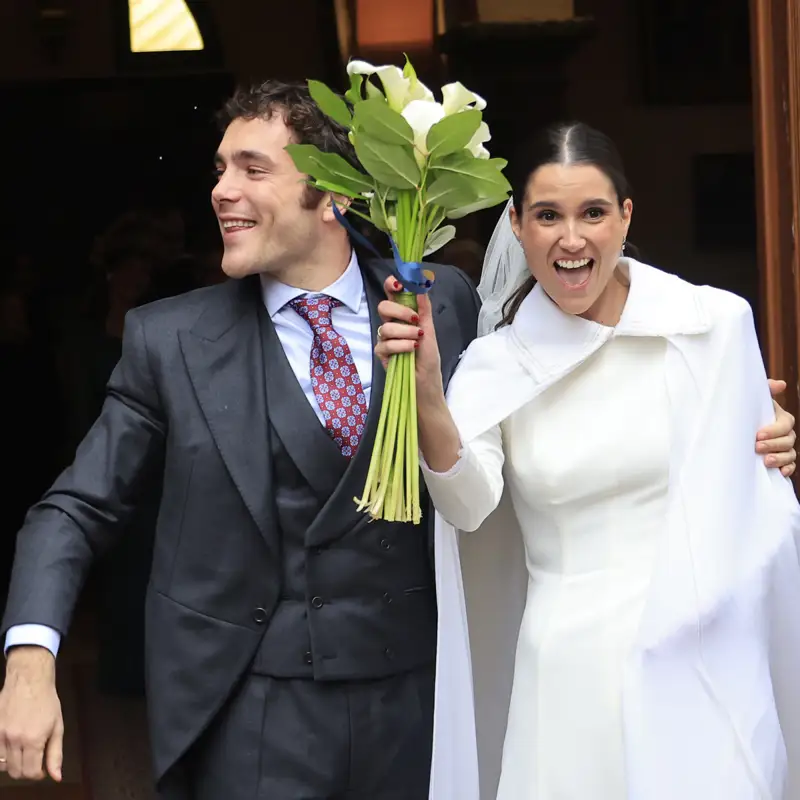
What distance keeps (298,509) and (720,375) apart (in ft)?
2.28

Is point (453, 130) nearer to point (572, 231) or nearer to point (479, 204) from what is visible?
point (479, 204)

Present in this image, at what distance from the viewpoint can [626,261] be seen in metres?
2.49

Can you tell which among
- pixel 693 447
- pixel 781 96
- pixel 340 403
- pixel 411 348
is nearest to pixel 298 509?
pixel 340 403

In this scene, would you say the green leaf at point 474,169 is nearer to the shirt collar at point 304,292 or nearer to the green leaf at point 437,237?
the green leaf at point 437,237

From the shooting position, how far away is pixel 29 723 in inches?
84.7

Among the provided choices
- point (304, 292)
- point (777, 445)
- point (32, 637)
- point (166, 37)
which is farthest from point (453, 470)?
point (166, 37)

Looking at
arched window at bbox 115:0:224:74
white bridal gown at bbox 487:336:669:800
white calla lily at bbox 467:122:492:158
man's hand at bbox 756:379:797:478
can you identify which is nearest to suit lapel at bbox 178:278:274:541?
white bridal gown at bbox 487:336:669:800

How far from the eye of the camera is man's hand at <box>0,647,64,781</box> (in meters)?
2.15

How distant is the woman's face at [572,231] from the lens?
2.30 m

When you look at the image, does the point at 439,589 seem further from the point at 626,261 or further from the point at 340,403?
the point at 626,261

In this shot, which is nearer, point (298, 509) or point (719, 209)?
point (298, 509)

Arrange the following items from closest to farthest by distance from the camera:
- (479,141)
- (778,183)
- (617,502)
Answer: (479,141) < (617,502) < (778,183)

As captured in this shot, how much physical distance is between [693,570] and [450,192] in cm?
68

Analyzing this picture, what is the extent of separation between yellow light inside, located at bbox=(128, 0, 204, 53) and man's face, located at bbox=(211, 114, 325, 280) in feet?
4.60
